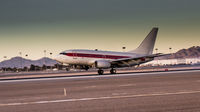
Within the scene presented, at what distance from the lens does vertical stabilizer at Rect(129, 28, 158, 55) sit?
55500 mm

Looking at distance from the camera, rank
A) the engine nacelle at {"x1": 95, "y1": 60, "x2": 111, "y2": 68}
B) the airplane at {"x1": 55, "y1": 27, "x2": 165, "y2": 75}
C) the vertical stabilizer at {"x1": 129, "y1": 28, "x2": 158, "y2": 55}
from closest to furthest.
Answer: the engine nacelle at {"x1": 95, "y1": 60, "x2": 111, "y2": 68} → the airplane at {"x1": 55, "y1": 27, "x2": 165, "y2": 75} → the vertical stabilizer at {"x1": 129, "y1": 28, "x2": 158, "y2": 55}

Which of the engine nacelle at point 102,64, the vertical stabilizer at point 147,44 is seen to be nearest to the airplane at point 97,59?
the engine nacelle at point 102,64

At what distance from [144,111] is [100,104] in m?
2.36

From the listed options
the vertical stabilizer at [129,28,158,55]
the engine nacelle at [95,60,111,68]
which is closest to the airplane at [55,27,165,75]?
the engine nacelle at [95,60,111,68]

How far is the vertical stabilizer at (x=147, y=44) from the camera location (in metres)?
55.5

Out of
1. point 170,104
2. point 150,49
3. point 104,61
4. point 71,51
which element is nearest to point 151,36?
point 150,49

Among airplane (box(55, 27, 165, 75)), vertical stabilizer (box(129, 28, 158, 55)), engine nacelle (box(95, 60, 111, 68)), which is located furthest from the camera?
vertical stabilizer (box(129, 28, 158, 55))

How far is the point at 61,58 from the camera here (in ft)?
159

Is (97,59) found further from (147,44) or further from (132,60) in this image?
(147,44)

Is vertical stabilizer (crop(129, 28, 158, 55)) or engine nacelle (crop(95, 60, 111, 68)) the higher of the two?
vertical stabilizer (crop(129, 28, 158, 55))

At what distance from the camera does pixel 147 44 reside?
183 ft

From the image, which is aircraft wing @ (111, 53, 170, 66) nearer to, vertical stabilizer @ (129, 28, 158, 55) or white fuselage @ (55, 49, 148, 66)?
white fuselage @ (55, 49, 148, 66)

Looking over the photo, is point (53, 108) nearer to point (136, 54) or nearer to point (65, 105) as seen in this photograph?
point (65, 105)

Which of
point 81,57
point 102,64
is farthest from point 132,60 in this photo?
point 81,57
